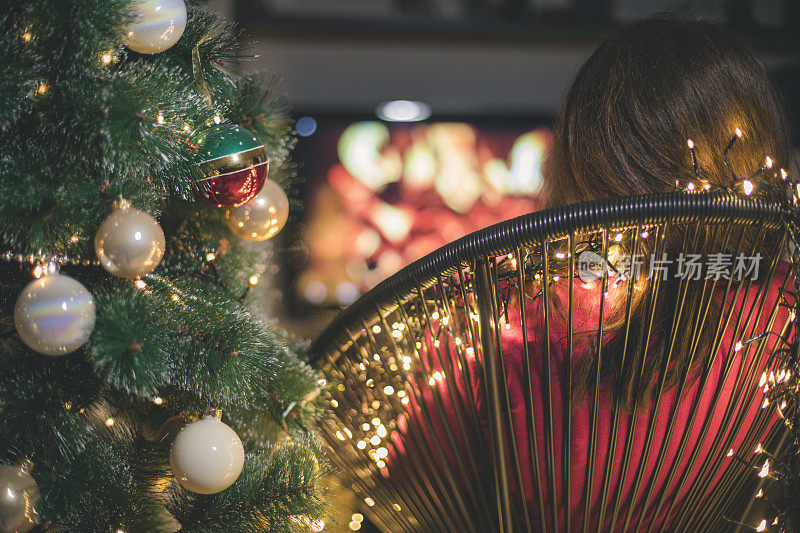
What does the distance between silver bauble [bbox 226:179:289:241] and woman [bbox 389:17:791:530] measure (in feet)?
0.80

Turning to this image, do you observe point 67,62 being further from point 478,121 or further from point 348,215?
point 478,121

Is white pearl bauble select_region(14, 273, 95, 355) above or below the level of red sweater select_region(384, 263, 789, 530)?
below

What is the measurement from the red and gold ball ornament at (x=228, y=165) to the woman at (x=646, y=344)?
25 cm

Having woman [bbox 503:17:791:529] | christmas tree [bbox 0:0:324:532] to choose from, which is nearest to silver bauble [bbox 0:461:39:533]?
christmas tree [bbox 0:0:324:532]

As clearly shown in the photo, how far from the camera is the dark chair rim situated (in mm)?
520

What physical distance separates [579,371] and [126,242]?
0.44 m

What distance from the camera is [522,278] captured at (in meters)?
0.57

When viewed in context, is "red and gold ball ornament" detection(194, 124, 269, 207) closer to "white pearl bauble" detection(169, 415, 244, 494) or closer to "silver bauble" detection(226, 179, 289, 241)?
"silver bauble" detection(226, 179, 289, 241)

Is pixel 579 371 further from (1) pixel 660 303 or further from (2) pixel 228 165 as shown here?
(2) pixel 228 165

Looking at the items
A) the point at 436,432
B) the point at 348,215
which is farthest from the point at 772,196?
the point at 348,215

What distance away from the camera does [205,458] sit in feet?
1.90

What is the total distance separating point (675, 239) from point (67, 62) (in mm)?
609

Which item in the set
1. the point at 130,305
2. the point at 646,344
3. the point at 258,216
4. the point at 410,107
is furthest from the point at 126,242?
the point at 410,107

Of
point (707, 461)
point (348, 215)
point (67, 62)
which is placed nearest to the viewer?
point (67, 62)
